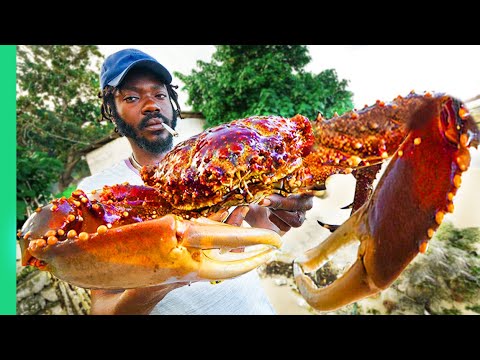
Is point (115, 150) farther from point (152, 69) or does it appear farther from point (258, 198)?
point (258, 198)

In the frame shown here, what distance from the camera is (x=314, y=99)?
416 centimetres

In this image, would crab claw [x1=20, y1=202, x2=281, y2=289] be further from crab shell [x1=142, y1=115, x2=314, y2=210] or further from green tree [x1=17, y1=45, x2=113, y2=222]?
green tree [x1=17, y1=45, x2=113, y2=222]

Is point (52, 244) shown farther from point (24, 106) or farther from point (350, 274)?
point (24, 106)

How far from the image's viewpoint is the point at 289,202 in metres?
1.14

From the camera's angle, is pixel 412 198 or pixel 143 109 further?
pixel 143 109

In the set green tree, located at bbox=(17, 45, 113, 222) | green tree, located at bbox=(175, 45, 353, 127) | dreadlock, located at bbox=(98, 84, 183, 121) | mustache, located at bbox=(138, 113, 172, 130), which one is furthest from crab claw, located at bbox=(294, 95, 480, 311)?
green tree, located at bbox=(17, 45, 113, 222)

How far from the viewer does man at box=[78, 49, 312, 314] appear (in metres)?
1.45

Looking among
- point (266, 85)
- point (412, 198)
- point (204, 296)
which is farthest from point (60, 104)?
point (412, 198)

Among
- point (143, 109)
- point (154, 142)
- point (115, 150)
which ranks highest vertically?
point (115, 150)

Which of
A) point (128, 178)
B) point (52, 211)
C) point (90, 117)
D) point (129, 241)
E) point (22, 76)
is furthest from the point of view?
point (90, 117)

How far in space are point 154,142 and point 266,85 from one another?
9.29 ft

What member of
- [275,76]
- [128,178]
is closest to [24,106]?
[275,76]

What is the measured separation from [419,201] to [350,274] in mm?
198

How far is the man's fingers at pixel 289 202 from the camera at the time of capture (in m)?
1.07
